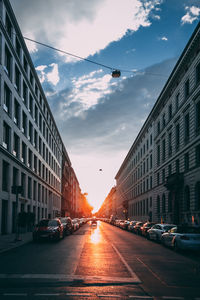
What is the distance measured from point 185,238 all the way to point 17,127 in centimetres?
2141

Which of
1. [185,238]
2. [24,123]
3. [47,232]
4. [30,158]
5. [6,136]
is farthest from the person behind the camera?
[30,158]

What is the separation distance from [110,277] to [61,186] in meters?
70.7

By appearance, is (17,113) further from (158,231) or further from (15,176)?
(158,231)

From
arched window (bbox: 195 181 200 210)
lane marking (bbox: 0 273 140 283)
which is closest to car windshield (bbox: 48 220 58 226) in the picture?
arched window (bbox: 195 181 200 210)

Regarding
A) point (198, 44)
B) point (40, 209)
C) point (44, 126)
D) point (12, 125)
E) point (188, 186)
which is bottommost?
point (40, 209)

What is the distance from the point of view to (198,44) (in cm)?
2938

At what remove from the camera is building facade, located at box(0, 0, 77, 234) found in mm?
28031

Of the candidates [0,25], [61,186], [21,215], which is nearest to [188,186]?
[21,215]

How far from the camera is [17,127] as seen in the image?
32.7 meters

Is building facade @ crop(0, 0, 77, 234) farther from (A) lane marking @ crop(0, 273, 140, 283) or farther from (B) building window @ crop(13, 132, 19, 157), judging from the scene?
(A) lane marking @ crop(0, 273, 140, 283)

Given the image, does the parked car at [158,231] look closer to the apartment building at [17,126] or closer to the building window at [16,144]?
the apartment building at [17,126]

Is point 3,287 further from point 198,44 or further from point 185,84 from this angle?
point 185,84

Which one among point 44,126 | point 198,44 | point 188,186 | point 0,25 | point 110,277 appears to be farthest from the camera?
point 44,126

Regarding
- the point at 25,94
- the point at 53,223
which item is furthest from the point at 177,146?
the point at 53,223
